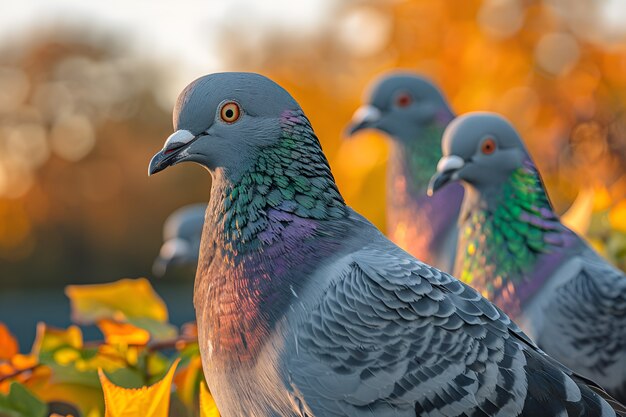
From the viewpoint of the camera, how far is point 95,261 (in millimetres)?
18469

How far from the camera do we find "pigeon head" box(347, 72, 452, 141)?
3.74 m

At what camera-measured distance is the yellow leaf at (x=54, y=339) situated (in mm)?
1824

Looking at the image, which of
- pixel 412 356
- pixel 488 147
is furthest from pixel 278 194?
pixel 488 147

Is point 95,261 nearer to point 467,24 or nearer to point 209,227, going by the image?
point 467,24

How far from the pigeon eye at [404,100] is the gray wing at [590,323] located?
159cm

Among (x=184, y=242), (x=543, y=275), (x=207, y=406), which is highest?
(x=543, y=275)

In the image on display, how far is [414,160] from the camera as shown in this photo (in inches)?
144

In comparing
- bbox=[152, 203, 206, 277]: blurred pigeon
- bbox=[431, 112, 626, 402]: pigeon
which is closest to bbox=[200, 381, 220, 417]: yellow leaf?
bbox=[431, 112, 626, 402]: pigeon

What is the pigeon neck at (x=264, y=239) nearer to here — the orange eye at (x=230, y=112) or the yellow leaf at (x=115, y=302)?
the orange eye at (x=230, y=112)

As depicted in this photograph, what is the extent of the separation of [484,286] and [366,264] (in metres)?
0.90

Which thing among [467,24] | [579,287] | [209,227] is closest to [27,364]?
[209,227]

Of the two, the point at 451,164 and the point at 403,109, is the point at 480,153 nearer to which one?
the point at 451,164

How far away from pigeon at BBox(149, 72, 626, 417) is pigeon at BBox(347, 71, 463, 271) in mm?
1552

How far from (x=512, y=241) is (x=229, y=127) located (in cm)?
111
